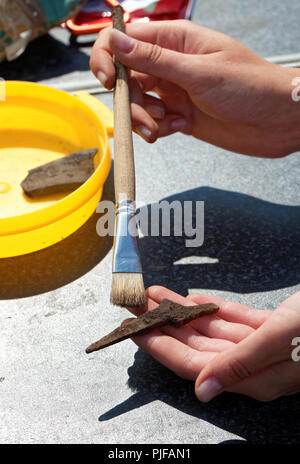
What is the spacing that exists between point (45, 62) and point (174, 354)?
103 cm

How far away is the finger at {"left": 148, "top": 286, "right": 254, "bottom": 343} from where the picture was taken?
27.0 inches

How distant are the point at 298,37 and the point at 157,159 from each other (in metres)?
0.64

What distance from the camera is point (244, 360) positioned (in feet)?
1.93

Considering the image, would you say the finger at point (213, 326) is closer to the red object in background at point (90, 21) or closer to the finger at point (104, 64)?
the finger at point (104, 64)

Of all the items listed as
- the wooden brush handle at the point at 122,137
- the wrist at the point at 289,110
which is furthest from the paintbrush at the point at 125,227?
the wrist at the point at 289,110

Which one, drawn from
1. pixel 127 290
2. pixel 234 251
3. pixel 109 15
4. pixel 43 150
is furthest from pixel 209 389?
pixel 109 15

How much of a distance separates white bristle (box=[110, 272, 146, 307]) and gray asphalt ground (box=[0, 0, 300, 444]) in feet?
0.32

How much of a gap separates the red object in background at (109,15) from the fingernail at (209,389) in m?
1.09

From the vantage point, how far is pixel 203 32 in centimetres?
92

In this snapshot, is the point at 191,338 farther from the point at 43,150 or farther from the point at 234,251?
the point at 43,150

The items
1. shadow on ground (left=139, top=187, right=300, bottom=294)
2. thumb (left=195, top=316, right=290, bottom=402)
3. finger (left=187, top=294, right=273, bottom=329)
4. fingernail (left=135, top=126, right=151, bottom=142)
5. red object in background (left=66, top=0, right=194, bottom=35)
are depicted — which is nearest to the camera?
thumb (left=195, top=316, right=290, bottom=402)

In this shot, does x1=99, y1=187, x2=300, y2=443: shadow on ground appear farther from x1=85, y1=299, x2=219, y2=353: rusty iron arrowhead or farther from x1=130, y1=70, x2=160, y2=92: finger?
x1=130, y1=70, x2=160, y2=92: finger

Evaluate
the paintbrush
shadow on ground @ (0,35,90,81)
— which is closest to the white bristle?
the paintbrush
